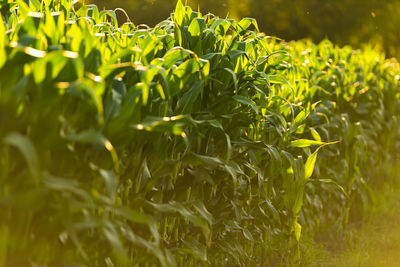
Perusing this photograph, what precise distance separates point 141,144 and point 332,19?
14.2m

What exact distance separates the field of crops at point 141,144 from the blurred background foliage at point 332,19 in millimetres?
10161

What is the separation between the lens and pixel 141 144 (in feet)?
8.63

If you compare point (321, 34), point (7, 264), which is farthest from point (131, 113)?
point (321, 34)

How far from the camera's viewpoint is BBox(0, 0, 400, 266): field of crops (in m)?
2.06

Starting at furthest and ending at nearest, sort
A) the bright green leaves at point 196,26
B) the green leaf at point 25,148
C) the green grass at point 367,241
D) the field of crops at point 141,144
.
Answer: the green grass at point 367,241, the bright green leaves at point 196,26, the field of crops at point 141,144, the green leaf at point 25,148

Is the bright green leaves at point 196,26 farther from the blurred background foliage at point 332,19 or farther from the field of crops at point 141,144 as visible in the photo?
the blurred background foliage at point 332,19

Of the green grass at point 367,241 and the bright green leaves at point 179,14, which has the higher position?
the bright green leaves at point 179,14

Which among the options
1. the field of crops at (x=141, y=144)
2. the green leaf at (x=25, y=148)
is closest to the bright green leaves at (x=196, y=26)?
the field of crops at (x=141, y=144)

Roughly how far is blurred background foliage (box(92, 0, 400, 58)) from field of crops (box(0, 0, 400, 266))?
33.3 feet

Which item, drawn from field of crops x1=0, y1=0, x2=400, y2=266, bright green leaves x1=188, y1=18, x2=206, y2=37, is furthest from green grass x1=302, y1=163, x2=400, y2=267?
bright green leaves x1=188, y1=18, x2=206, y2=37

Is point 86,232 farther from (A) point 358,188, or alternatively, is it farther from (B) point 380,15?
(B) point 380,15

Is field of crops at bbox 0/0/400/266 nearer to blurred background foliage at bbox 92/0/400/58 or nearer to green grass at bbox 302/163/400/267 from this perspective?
green grass at bbox 302/163/400/267

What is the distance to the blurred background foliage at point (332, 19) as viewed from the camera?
14906 mm

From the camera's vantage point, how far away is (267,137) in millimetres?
3920
